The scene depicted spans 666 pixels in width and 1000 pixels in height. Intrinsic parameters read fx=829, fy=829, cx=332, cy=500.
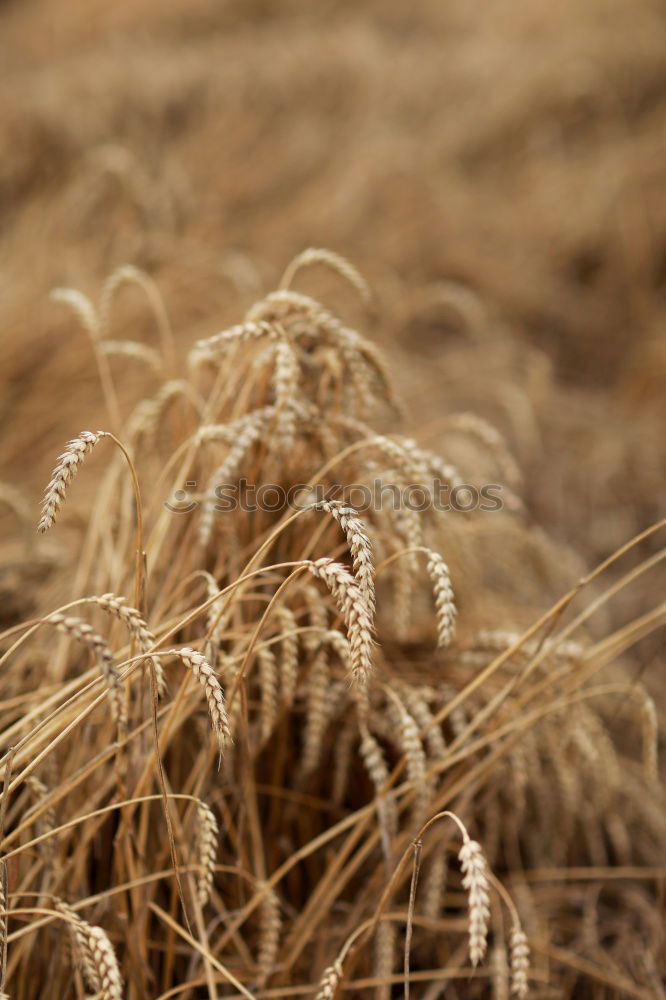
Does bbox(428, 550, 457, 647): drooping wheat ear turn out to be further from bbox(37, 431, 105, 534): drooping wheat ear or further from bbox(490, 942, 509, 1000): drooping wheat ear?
bbox(490, 942, 509, 1000): drooping wheat ear

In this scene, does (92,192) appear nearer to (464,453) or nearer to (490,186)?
(464,453)

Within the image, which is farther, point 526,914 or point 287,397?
point 526,914

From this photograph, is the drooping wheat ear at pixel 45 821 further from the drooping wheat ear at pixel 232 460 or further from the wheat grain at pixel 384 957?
the wheat grain at pixel 384 957

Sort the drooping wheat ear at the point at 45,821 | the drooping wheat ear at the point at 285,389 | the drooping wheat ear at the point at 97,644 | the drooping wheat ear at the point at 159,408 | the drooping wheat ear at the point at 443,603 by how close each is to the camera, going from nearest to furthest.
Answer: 1. the drooping wheat ear at the point at 97,644
2. the drooping wheat ear at the point at 443,603
3. the drooping wheat ear at the point at 45,821
4. the drooping wheat ear at the point at 285,389
5. the drooping wheat ear at the point at 159,408

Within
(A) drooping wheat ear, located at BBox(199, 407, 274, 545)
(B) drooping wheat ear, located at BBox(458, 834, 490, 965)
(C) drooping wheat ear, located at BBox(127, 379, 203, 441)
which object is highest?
(C) drooping wheat ear, located at BBox(127, 379, 203, 441)

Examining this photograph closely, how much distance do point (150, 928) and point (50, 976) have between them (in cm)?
17

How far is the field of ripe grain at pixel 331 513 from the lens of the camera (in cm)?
104

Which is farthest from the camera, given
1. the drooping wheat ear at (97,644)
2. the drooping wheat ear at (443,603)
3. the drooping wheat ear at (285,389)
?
the drooping wheat ear at (285,389)

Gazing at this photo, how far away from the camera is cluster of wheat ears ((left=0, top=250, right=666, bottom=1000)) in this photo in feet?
3.38

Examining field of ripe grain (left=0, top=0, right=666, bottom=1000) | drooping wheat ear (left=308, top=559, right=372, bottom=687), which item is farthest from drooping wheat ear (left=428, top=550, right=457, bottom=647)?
drooping wheat ear (left=308, top=559, right=372, bottom=687)

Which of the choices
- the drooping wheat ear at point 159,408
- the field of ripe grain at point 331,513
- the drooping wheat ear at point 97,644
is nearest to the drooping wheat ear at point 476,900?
the field of ripe grain at point 331,513

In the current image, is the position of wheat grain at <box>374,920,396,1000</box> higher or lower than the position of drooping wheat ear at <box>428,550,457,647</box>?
lower

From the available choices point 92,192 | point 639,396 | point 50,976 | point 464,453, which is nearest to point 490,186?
point 639,396

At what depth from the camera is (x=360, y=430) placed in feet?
4.06
